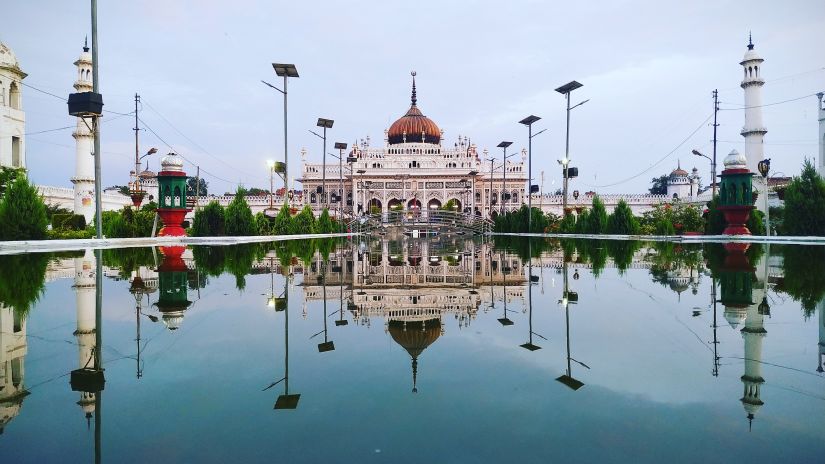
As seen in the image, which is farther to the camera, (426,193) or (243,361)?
(426,193)

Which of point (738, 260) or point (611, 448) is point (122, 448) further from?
point (738, 260)

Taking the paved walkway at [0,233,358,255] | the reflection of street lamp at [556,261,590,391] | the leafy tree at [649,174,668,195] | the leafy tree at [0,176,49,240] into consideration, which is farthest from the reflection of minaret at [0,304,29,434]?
the leafy tree at [649,174,668,195]

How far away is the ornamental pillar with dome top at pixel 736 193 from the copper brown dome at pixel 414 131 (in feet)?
173

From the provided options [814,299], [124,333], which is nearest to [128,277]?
[124,333]

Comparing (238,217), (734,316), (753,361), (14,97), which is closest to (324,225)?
(238,217)

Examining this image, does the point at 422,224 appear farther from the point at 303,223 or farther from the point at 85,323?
the point at 85,323

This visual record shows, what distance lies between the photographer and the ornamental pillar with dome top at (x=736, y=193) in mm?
17531

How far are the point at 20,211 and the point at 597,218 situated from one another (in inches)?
836

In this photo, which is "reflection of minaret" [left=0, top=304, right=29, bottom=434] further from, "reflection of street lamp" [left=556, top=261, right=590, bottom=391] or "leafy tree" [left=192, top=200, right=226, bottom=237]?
"leafy tree" [left=192, top=200, right=226, bottom=237]

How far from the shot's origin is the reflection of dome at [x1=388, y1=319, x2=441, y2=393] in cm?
303

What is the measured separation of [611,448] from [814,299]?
432 centimetres

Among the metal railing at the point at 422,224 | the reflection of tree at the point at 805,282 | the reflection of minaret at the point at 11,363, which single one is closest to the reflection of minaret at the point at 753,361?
the reflection of tree at the point at 805,282

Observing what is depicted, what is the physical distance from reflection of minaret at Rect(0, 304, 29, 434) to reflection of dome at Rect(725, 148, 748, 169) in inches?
779

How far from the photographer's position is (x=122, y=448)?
1.72 metres
